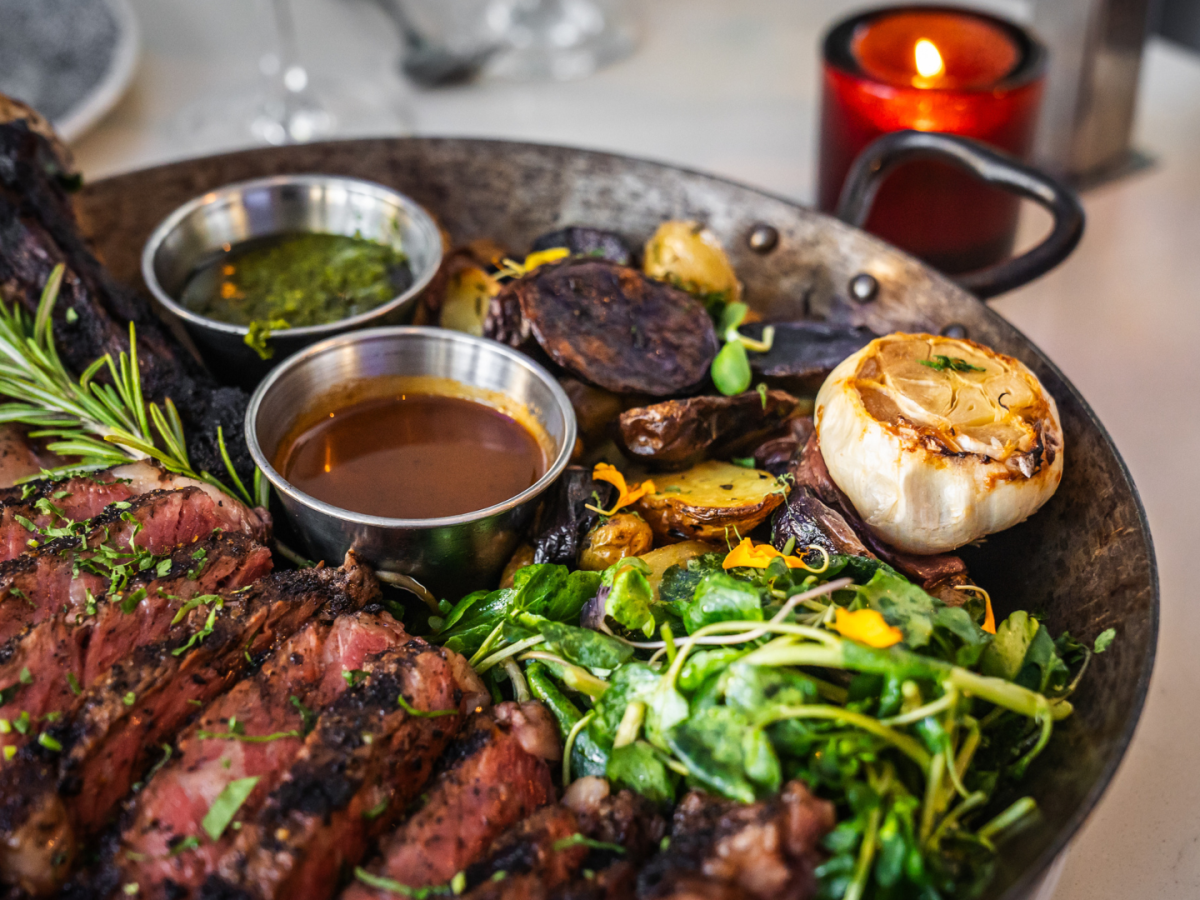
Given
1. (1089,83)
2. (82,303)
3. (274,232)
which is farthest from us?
(1089,83)

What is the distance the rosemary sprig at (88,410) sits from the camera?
1968 mm

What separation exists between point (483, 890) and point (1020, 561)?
116 centimetres

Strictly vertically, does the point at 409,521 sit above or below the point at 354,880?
above

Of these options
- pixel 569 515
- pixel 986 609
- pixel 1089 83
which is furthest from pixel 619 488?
pixel 1089 83

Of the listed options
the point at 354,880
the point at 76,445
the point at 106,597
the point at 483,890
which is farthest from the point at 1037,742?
the point at 76,445

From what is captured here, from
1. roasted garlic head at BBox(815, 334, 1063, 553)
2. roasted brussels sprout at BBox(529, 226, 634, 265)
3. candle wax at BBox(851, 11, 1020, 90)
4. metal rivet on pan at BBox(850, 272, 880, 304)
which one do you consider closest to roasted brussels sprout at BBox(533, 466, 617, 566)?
roasted garlic head at BBox(815, 334, 1063, 553)

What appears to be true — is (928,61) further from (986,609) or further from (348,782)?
(348,782)

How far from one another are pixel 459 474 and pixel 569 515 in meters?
0.25

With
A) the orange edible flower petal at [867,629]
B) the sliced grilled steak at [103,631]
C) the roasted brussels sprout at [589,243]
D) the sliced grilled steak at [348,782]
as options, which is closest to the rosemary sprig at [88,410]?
the sliced grilled steak at [103,631]

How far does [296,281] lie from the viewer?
8.00 ft

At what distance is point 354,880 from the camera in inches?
53.0

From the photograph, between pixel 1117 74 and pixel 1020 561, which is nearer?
pixel 1020 561

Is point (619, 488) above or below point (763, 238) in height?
below

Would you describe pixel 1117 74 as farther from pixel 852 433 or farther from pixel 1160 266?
pixel 852 433
